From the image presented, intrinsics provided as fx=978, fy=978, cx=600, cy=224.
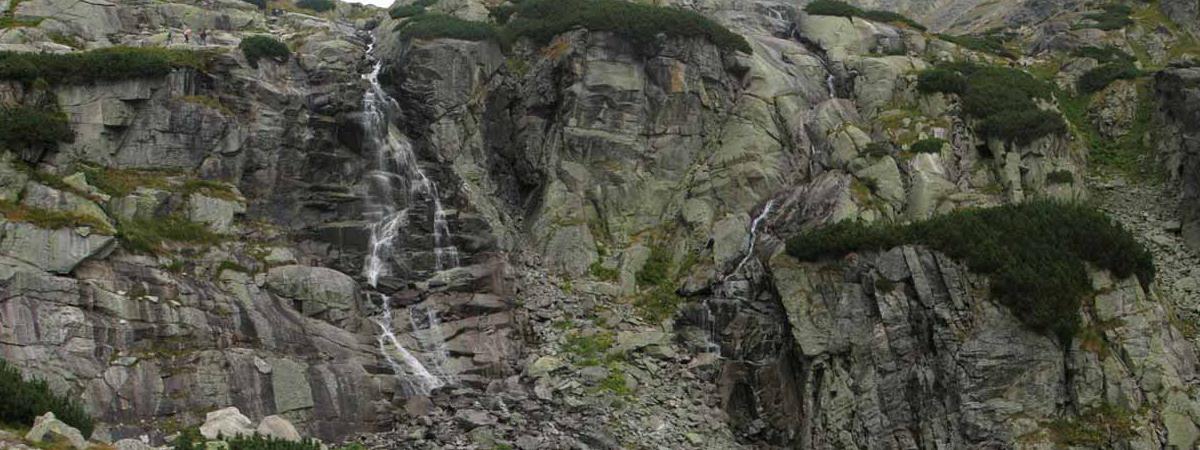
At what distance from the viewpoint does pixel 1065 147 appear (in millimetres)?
45344

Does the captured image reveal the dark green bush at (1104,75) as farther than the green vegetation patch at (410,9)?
No

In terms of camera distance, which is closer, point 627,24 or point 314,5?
point 627,24

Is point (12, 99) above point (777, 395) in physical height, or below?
above

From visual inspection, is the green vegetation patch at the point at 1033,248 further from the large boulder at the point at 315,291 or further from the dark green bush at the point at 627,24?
the large boulder at the point at 315,291

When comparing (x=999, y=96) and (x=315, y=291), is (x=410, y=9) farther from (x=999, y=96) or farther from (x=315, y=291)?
(x=999, y=96)

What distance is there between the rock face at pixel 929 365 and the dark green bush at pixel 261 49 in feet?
82.9

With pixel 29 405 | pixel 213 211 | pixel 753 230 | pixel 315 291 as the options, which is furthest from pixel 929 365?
pixel 213 211

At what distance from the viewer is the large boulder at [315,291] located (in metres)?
36.3

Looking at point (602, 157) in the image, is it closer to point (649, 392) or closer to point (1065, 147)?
point (649, 392)

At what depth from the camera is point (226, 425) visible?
2611 cm

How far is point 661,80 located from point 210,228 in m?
22.9

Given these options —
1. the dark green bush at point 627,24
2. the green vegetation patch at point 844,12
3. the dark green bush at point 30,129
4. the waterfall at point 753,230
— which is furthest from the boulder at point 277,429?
the green vegetation patch at point 844,12

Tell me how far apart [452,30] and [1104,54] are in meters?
38.1

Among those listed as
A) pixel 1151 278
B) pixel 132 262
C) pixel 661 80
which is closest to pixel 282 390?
pixel 132 262
